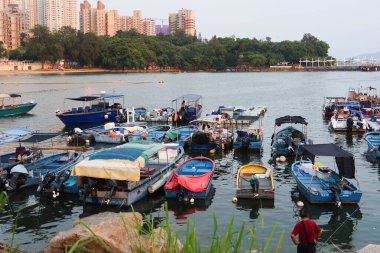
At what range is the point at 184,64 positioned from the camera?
186500 mm

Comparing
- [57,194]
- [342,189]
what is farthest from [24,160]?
[342,189]

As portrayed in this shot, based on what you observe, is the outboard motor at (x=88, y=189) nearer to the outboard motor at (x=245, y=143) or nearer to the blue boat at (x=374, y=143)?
the outboard motor at (x=245, y=143)

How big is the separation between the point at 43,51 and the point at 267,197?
143646 mm

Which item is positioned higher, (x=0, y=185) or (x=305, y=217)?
(x=305, y=217)

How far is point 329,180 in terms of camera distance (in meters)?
20.6

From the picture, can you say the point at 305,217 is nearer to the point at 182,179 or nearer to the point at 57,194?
the point at 182,179

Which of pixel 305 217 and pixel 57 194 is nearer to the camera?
pixel 305 217

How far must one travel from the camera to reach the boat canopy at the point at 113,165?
18812mm

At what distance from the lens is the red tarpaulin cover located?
20.2 m

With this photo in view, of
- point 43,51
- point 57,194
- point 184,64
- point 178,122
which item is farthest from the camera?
point 184,64

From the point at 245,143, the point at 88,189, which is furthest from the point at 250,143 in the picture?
the point at 88,189

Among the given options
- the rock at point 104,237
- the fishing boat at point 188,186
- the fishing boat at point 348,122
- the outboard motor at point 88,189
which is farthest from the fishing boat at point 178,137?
the rock at point 104,237

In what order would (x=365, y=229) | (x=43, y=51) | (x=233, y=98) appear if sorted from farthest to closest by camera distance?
(x=43, y=51), (x=233, y=98), (x=365, y=229)

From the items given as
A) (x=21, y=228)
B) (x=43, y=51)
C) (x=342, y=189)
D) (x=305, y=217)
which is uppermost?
(x=43, y=51)
